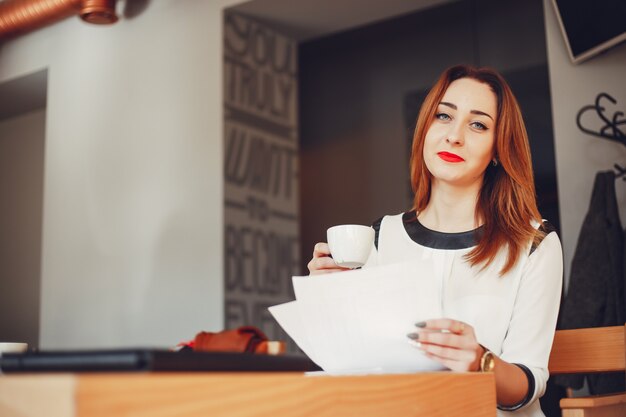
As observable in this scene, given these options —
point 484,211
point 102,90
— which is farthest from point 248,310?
point 484,211

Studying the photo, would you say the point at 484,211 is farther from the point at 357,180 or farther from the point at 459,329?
the point at 357,180

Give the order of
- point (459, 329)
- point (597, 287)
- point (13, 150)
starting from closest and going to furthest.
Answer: point (459, 329)
point (597, 287)
point (13, 150)

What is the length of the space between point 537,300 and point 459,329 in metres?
0.46

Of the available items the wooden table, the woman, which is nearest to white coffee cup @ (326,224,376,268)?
the woman

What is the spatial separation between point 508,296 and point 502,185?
0.23m

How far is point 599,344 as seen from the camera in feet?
4.36

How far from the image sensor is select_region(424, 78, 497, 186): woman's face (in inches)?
55.8

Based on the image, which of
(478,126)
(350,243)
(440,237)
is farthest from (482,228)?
(350,243)

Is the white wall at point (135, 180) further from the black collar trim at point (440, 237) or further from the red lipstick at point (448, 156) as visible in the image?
the red lipstick at point (448, 156)

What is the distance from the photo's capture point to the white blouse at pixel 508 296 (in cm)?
123

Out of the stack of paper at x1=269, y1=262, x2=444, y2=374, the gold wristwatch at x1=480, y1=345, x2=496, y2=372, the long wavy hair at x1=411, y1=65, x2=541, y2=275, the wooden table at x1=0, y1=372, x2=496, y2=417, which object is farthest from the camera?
the long wavy hair at x1=411, y1=65, x2=541, y2=275

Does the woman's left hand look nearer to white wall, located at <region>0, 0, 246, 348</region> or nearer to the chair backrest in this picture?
the chair backrest

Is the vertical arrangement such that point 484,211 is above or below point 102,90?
below

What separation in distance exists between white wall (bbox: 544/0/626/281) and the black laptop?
227 centimetres
